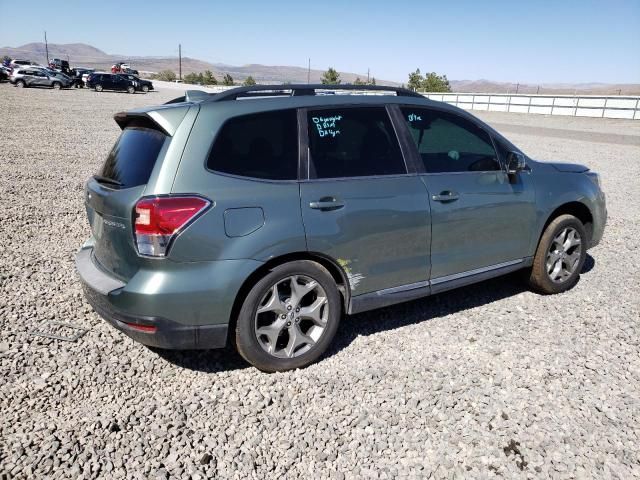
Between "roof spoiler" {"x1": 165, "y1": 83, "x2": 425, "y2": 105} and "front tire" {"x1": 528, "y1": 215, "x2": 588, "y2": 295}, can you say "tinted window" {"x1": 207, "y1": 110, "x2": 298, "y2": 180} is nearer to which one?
"roof spoiler" {"x1": 165, "y1": 83, "x2": 425, "y2": 105}

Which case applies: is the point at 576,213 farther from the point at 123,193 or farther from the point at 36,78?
the point at 36,78

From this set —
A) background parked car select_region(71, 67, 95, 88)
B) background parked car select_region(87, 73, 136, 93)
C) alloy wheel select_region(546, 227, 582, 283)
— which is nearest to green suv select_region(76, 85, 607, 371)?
alloy wheel select_region(546, 227, 582, 283)

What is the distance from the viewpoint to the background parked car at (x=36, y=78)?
38156mm

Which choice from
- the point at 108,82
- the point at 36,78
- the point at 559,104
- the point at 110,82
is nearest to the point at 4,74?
the point at 36,78

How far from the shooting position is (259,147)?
3.16m

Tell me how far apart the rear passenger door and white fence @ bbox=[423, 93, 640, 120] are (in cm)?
2858

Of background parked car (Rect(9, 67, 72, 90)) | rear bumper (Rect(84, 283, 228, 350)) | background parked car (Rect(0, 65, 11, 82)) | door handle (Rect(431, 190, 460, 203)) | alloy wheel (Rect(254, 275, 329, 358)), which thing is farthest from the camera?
background parked car (Rect(0, 65, 11, 82))

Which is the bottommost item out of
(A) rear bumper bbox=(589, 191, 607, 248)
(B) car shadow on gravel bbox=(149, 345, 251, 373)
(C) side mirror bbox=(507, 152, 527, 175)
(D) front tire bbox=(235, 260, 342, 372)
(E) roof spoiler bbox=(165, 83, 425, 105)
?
(B) car shadow on gravel bbox=(149, 345, 251, 373)

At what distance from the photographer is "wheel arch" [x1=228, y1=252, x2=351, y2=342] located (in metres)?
3.08

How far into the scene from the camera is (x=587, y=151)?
15.3 metres

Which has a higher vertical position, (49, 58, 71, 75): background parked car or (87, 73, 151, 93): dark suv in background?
(49, 58, 71, 75): background parked car

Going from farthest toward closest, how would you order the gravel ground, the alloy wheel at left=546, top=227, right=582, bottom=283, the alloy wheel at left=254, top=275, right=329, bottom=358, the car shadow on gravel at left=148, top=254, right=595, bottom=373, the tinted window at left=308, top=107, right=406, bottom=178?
the alloy wheel at left=546, top=227, right=582, bottom=283, the car shadow on gravel at left=148, top=254, right=595, bottom=373, the tinted window at left=308, top=107, right=406, bottom=178, the alloy wheel at left=254, top=275, right=329, bottom=358, the gravel ground

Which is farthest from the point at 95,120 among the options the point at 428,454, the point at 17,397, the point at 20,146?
the point at 428,454

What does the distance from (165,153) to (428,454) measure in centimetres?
223
